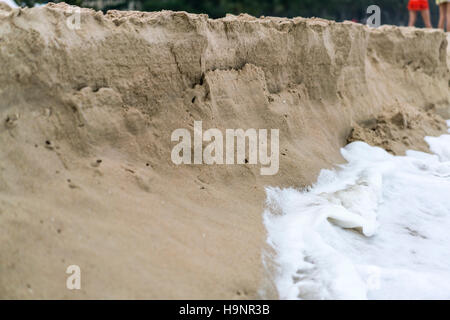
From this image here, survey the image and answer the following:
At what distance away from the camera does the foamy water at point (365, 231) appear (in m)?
2.60

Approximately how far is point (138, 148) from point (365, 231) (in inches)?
59.6

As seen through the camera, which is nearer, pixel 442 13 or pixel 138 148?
pixel 138 148

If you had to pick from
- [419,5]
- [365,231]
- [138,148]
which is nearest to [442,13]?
[419,5]

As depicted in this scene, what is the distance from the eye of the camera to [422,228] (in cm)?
346

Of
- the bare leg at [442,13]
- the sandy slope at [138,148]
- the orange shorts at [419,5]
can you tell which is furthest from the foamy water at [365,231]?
the orange shorts at [419,5]

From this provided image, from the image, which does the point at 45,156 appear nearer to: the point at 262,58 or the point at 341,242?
the point at 341,242

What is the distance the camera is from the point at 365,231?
3234 mm

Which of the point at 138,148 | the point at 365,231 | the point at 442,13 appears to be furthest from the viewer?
the point at 442,13

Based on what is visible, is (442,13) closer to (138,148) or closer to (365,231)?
(365,231)

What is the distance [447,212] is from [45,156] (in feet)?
9.20

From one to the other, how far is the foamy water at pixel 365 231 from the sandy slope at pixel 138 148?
16cm

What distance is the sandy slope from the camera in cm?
221

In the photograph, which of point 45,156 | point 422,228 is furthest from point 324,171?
point 45,156

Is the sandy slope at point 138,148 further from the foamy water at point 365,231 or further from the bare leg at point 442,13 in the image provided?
the bare leg at point 442,13
